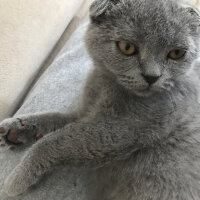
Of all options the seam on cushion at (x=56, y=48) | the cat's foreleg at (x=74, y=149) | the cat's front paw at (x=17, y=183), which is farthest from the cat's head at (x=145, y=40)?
the seam on cushion at (x=56, y=48)

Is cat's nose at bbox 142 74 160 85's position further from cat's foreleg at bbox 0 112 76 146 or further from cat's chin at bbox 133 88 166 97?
cat's foreleg at bbox 0 112 76 146

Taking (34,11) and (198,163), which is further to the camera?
(34,11)

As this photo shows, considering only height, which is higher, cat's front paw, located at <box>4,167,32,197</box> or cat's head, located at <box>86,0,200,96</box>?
cat's head, located at <box>86,0,200,96</box>

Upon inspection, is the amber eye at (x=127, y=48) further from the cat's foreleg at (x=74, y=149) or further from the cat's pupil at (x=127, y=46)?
the cat's foreleg at (x=74, y=149)

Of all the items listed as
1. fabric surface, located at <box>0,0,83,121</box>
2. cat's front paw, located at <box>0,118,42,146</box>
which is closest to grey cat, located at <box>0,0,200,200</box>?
cat's front paw, located at <box>0,118,42,146</box>

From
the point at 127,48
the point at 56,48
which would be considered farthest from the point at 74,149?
the point at 56,48

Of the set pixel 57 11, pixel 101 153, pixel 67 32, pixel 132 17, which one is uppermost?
pixel 132 17

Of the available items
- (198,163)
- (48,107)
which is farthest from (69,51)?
(198,163)

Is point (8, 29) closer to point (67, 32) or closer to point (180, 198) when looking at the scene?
point (67, 32)
